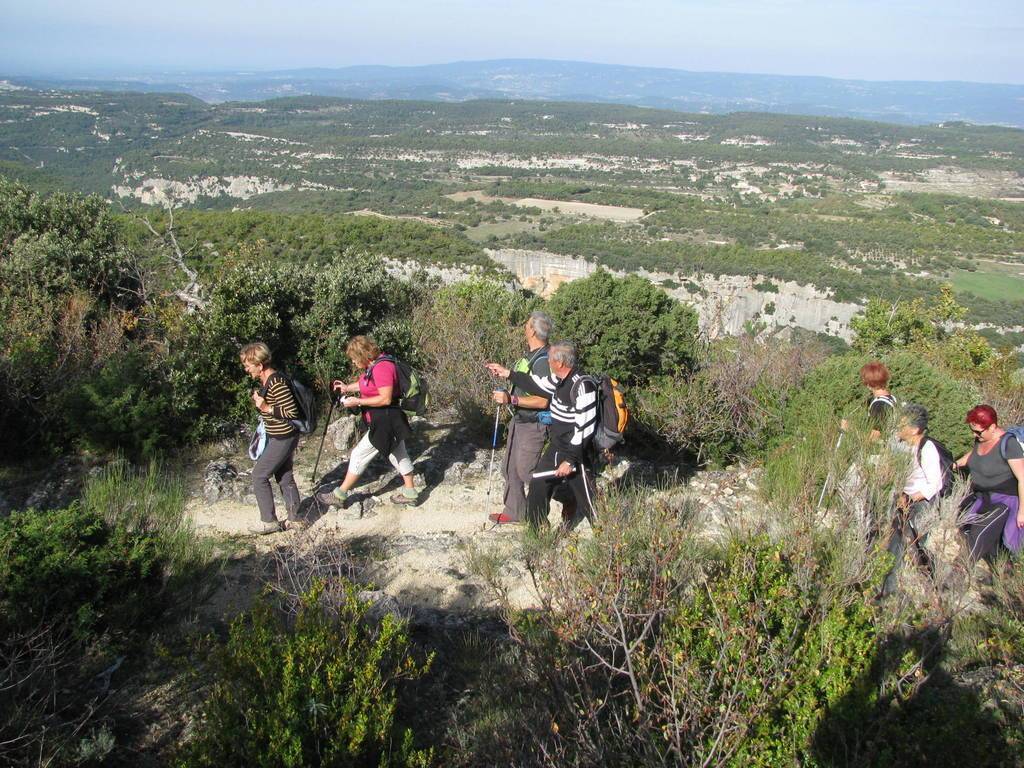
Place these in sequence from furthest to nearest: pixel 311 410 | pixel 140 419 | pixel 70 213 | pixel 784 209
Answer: pixel 784 209
pixel 70 213
pixel 140 419
pixel 311 410

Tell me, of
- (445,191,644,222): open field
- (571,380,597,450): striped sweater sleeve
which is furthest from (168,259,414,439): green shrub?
(445,191,644,222): open field

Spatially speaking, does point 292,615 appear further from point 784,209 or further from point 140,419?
point 784,209

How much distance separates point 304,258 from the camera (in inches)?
809

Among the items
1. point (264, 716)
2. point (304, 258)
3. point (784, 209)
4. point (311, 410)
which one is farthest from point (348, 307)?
point (784, 209)

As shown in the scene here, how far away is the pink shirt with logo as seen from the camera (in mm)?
4855

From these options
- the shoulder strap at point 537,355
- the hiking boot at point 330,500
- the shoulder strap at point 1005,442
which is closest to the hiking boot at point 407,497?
the hiking boot at point 330,500

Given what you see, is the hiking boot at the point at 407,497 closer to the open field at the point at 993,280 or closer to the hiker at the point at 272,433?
the hiker at the point at 272,433

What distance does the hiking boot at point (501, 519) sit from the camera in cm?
493

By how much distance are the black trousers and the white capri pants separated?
1230 millimetres

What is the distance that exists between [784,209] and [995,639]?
7603 centimetres

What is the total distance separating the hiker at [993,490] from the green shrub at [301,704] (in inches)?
129

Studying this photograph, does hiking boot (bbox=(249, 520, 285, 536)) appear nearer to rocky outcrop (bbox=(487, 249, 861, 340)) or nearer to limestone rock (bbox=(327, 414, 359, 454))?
limestone rock (bbox=(327, 414, 359, 454))

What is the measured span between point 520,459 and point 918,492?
241 cm

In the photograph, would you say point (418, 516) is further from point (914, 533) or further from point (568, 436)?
point (914, 533)
